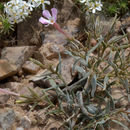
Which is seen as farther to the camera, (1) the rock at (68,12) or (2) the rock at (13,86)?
(1) the rock at (68,12)

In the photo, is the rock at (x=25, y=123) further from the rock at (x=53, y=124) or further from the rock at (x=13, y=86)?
the rock at (x=13, y=86)

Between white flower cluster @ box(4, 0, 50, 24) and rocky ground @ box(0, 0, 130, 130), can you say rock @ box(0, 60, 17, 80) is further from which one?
white flower cluster @ box(4, 0, 50, 24)

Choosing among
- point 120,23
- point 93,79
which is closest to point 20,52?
point 93,79

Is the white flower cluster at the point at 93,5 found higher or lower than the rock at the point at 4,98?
higher

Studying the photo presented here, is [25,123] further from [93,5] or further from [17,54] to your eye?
[93,5]

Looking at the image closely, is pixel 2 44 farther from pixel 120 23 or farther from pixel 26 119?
pixel 120 23

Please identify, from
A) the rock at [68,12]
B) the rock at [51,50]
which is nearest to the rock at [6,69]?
the rock at [51,50]

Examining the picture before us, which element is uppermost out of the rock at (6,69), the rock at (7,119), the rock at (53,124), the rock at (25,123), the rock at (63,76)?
the rock at (6,69)

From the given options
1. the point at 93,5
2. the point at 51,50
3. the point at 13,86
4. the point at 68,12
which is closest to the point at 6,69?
the point at 13,86
